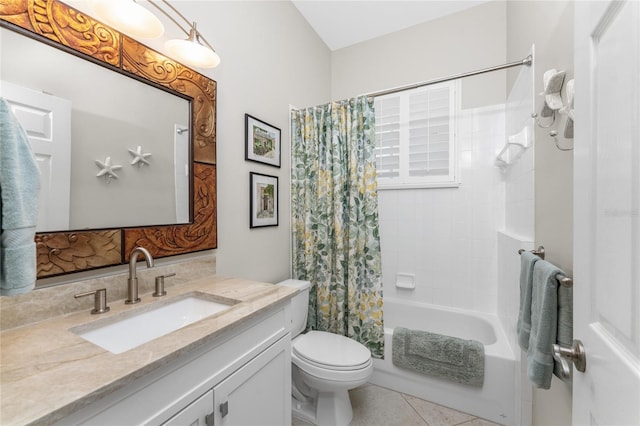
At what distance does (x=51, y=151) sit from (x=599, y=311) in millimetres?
1569

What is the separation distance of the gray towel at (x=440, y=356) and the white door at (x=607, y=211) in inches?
43.8

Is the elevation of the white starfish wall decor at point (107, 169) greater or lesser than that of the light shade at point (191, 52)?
lesser

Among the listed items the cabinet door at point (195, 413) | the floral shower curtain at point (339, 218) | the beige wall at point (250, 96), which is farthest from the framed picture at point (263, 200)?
the cabinet door at point (195, 413)

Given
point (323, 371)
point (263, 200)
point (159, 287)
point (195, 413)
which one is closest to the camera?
point (195, 413)

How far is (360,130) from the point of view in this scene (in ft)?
6.02

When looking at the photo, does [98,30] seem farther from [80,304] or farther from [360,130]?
[360,130]

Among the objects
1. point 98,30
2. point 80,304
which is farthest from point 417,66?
point 80,304

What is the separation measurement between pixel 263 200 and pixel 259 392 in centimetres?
112

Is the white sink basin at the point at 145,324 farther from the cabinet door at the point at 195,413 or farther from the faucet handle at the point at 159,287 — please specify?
the cabinet door at the point at 195,413

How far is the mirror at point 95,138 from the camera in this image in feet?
2.81

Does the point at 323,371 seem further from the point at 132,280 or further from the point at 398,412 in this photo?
the point at 132,280

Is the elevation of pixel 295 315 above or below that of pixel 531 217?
below

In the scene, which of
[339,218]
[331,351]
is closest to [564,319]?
[331,351]

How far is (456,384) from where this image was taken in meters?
1.71
